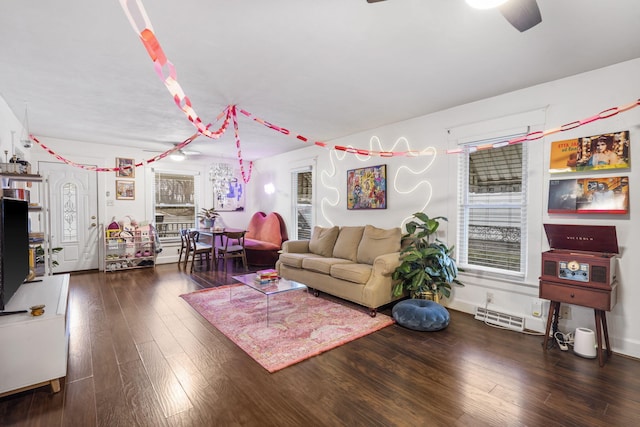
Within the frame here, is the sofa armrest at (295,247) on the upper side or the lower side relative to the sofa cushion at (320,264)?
upper

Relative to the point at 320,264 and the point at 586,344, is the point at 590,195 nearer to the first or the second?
the point at 586,344

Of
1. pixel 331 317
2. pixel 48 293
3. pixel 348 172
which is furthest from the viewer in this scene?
pixel 348 172

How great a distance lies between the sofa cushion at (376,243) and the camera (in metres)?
3.80

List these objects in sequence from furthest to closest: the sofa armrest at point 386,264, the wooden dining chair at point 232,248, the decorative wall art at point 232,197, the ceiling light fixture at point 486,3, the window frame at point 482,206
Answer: the decorative wall art at point 232,197
the wooden dining chair at point 232,248
the sofa armrest at point 386,264
the window frame at point 482,206
the ceiling light fixture at point 486,3

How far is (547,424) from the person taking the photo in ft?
5.54

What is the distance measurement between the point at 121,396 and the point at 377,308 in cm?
254

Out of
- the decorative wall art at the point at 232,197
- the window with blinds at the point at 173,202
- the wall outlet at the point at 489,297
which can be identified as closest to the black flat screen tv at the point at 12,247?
the window with blinds at the point at 173,202

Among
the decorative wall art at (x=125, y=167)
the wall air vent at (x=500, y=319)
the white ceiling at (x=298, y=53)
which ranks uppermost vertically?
the white ceiling at (x=298, y=53)

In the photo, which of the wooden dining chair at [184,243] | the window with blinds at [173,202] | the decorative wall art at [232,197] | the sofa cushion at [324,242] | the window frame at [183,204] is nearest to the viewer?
the sofa cushion at [324,242]

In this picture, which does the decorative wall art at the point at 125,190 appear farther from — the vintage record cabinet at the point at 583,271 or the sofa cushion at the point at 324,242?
the vintage record cabinet at the point at 583,271

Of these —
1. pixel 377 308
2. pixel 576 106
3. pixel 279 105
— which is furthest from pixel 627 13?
pixel 377 308

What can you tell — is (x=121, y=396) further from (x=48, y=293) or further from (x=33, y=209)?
(x=33, y=209)

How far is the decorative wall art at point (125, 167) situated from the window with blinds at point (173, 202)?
0.48 meters

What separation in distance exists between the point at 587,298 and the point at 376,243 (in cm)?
212
